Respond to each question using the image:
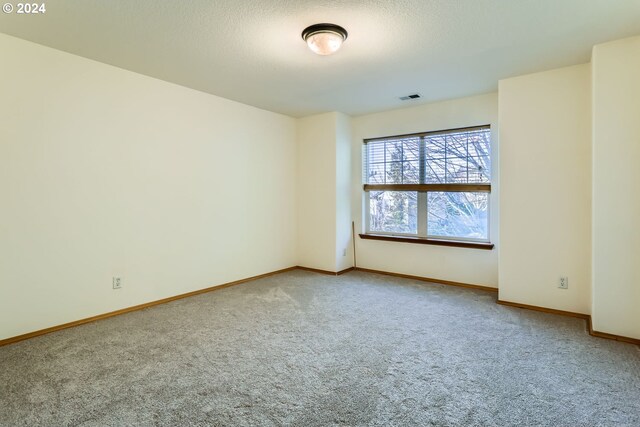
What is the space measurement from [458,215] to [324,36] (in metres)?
3.00

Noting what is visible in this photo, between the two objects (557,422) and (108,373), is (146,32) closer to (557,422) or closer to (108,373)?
(108,373)

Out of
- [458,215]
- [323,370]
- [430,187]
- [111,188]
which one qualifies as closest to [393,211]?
[430,187]

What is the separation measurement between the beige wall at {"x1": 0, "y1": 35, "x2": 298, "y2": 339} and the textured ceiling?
0.98 feet

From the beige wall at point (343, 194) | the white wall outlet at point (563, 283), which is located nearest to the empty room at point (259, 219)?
the white wall outlet at point (563, 283)

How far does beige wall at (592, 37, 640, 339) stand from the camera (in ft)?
8.84

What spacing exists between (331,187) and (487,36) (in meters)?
2.85

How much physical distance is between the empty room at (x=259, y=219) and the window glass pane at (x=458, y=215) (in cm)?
3

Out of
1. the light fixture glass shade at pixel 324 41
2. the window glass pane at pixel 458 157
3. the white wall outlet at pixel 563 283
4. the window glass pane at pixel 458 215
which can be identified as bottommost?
the white wall outlet at pixel 563 283

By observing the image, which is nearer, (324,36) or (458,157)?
(324,36)

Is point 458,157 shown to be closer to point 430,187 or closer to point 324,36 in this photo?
point 430,187

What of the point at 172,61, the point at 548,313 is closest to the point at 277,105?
the point at 172,61

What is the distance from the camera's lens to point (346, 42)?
274cm

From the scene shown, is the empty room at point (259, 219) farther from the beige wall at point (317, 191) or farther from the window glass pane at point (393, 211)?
the beige wall at point (317, 191)

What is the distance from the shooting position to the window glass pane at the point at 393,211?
482 centimetres
